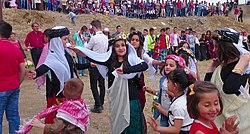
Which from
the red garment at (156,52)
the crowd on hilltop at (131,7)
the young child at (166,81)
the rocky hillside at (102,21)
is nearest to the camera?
the young child at (166,81)

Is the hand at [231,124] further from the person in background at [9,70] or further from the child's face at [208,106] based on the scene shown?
the person in background at [9,70]

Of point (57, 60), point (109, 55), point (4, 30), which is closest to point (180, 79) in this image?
point (109, 55)

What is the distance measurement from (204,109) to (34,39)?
27.9 feet

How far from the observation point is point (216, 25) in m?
30.8

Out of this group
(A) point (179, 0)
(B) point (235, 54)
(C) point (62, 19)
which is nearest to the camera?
(B) point (235, 54)

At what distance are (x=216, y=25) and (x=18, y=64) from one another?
91.0 feet

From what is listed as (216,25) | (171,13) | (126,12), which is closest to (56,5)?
(126,12)

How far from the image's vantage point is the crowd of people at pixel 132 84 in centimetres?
296

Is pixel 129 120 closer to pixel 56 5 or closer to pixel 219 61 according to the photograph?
pixel 219 61

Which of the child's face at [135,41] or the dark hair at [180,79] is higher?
the child's face at [135,41]

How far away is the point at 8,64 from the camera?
477 centimetres

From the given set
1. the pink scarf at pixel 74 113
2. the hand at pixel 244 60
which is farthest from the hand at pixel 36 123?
the hand at pixel 244 60

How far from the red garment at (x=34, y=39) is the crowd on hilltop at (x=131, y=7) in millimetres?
12359

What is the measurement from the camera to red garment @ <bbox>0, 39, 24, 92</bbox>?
473cm
